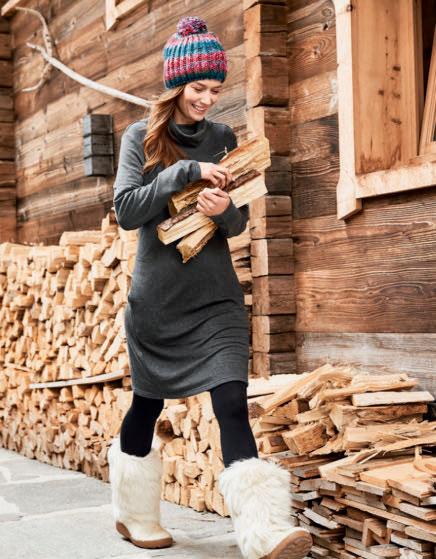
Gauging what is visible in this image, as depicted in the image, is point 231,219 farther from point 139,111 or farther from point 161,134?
point 139,111

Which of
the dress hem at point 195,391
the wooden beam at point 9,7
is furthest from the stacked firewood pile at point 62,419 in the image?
the wooden beam at point 9,7

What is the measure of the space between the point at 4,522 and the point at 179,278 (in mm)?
1772

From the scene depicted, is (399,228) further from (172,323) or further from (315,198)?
(172,323)

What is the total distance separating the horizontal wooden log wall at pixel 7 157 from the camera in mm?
9352

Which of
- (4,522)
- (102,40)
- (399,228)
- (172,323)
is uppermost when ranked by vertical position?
(102,40)

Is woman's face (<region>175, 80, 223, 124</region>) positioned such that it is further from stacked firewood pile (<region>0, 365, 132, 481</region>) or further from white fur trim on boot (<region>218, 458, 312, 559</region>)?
stacked firewood pile (<region>0, 365, 132, 481</region>)

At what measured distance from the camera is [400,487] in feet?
11.4

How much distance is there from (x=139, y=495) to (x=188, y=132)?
1525mm

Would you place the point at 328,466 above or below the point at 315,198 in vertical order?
below

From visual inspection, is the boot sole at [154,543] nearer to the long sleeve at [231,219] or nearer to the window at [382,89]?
the long sleeve at [231,219]

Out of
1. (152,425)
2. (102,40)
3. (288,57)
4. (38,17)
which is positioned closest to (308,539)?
(152,425)

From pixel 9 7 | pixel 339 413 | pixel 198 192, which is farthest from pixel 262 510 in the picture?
pixel 9 7

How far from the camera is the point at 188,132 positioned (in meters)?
3.95

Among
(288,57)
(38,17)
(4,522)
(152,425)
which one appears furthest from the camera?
(38,17)
